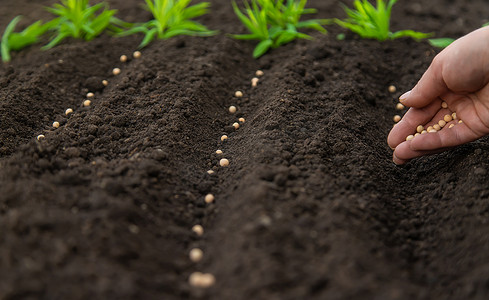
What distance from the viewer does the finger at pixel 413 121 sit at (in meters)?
2.21

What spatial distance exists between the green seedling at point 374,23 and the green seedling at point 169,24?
3.30 ft

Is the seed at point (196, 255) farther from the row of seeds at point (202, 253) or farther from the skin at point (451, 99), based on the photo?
the skin at point (451, 99)

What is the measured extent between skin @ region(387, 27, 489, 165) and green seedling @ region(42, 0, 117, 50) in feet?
7.09

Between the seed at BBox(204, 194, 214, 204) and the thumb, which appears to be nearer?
the seed at BBox(204, 194, 214, 204)

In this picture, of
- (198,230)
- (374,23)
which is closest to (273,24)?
(374,23)

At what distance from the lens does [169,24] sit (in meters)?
3.08

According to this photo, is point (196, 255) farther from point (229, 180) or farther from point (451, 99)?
point (451, 99)

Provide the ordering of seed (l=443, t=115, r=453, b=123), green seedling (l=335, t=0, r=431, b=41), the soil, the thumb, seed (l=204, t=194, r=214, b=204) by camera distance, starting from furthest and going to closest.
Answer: green seedling (l=335, t=0, r=431, b=41) < seed (l=443, t=115, r=453, b=123) < the thumb < seed (l=204, t=194, r=214, b=204) < the soil

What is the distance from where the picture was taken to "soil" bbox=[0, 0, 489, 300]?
57.1 inches

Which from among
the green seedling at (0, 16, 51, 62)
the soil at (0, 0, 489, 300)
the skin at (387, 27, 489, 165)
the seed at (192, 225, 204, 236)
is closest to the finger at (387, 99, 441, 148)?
the skin at (387, 27, 489, 165)

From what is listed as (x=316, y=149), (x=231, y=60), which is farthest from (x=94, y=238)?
(x=231, y=60)

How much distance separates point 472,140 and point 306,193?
0.90 m

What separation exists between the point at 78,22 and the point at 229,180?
1.86 meters

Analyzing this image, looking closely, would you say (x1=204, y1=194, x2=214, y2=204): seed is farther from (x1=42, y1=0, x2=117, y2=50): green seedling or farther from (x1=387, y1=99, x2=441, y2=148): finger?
(x1=42, y1=0, x2=117, y2=50): green seedling
